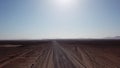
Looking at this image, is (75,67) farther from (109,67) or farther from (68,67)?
(109,67)

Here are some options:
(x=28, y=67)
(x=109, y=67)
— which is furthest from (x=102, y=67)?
(x=28, y=67)

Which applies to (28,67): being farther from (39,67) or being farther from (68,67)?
(68,67)

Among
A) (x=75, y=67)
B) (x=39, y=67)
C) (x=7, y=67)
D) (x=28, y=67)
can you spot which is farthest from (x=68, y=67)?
(x=7, y=67)

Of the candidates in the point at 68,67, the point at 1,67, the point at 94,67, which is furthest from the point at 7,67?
the point at 94,67

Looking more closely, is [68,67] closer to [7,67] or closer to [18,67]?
[18,67]

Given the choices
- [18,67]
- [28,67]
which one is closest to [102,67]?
[28,67]

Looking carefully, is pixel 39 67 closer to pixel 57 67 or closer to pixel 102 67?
pixel 57 67
